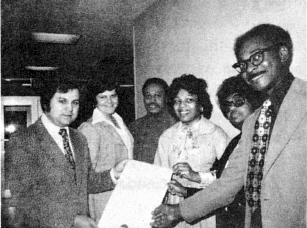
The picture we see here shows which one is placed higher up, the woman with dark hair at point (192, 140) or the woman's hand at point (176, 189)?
the woman with dark hair at point (192, 140)

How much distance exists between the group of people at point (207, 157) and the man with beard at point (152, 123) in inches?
7.1

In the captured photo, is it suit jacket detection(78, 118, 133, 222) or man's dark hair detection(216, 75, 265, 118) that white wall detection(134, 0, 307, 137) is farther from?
suit jacket detection(78, 118, 133, 222)

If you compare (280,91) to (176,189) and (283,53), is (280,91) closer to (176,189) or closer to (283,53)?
(283,53)

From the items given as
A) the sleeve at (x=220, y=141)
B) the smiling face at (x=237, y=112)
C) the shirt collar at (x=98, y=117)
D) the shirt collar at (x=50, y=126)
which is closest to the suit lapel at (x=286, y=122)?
the smiling face at (x=237, y=112)

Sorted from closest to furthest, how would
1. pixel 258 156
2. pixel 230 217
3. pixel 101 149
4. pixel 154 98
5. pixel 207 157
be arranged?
pixel 258 156 → pixel 230 217 → pixel 207 157 → pixel 101 149 → pixel 154 98

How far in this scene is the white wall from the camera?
4.43ft

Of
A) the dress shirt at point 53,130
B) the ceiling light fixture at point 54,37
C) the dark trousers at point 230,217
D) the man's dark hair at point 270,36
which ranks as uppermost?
the ceiling light fixture at point 54,37

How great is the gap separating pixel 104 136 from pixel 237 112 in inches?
35.5

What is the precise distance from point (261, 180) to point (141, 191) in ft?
1.71

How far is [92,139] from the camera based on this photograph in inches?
83.5

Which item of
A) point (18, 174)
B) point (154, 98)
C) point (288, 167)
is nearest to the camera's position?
point (288, 167)

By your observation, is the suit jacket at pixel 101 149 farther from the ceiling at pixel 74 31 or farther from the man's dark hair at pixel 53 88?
the man's dark hair at pixel 53 88

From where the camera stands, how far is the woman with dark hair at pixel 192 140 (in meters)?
1.73

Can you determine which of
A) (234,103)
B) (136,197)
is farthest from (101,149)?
(234,103)
